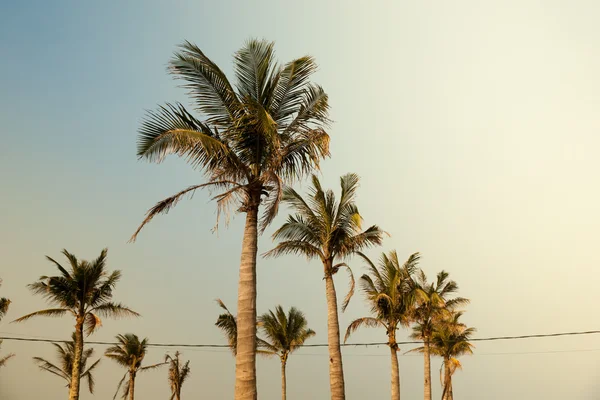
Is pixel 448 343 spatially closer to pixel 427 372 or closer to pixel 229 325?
pixel 427 372

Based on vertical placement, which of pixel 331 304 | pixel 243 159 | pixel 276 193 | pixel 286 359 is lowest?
pixel 286 359

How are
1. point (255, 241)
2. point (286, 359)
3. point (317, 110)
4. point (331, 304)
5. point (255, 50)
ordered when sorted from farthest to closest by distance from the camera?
point (286, 359)
point (331, 304)
point (317, 110)
point (255, 50)
point (255, 241)

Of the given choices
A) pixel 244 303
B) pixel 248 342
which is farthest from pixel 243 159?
pixel 248 342

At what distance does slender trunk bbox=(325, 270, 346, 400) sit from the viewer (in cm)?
2008

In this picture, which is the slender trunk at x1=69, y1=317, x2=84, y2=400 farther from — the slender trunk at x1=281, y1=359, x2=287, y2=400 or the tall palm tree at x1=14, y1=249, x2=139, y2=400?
the slender trunk at x1=281, y1=359, x2=287, y2=400

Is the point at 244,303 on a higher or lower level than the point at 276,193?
lower

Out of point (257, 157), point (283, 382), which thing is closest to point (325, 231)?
point (257, 157)

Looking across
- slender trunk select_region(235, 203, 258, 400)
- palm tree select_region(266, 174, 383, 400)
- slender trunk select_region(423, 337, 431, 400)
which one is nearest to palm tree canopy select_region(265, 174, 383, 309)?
palm tree select_region(266, 174, 383, 400)

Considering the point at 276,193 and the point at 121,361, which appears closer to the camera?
the point at 276,193

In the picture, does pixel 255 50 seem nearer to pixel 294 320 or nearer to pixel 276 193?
pixel 276 193

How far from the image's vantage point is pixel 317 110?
13.6 metres

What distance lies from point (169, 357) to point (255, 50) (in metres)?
34.0

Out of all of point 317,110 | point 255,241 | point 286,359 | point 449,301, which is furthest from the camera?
point 449,301

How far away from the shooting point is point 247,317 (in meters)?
10.9
